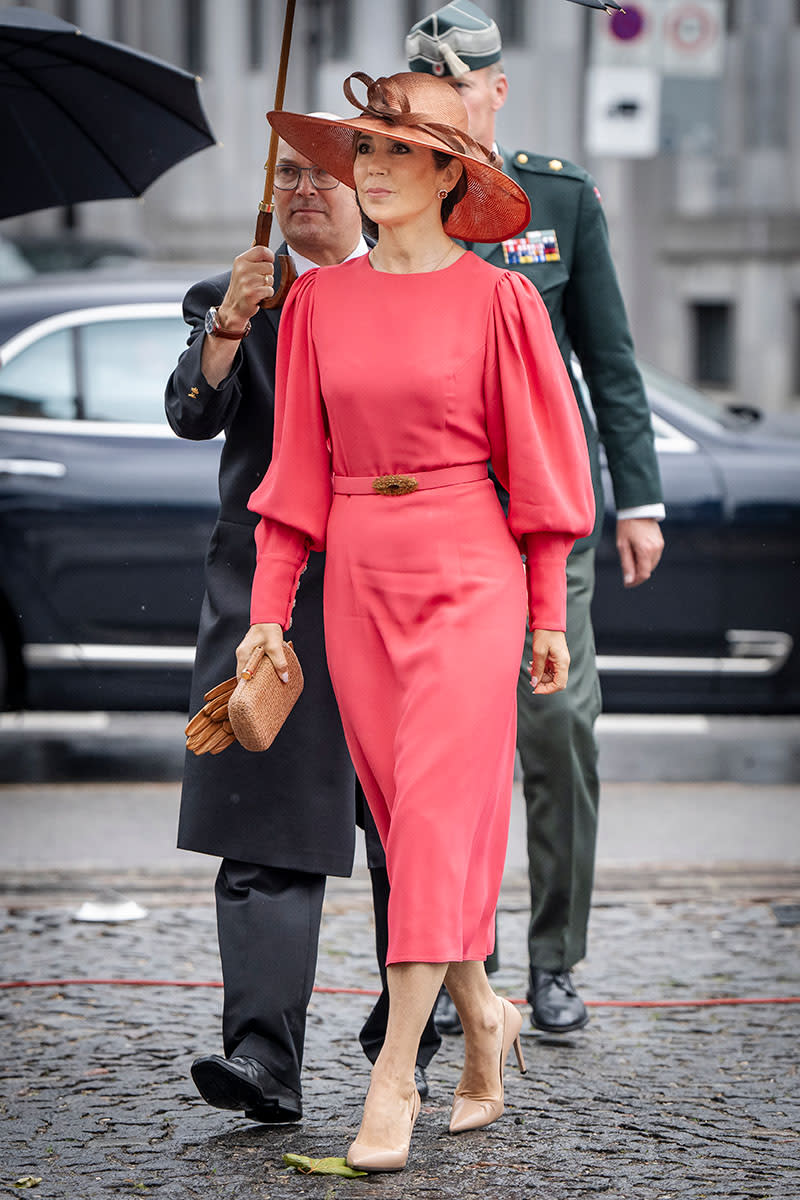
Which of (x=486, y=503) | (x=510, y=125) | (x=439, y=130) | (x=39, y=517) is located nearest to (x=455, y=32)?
(x=439, y=130)

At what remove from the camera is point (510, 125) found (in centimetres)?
2550

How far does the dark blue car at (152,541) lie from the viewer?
289 inches

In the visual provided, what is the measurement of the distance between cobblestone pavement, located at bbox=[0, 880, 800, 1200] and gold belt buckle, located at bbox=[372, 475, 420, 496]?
1.22 meters

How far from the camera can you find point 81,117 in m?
4.99

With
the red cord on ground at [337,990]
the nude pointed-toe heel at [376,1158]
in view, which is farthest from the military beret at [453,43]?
the nude pointed-toe heel at [376,1158]

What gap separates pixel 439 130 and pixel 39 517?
3.96 meters

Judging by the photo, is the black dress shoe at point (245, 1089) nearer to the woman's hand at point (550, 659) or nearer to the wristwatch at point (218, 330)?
the woman's hand at point (550, 659)

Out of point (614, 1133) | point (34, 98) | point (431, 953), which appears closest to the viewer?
point (431, 953)

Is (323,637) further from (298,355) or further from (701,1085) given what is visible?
(701,1085)

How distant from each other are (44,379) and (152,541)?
2.49 ft

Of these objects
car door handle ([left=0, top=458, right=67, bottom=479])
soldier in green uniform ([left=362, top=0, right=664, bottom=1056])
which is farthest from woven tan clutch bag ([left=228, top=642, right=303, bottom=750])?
car door handle ([left=0, top=458, right=67, bottom=479])

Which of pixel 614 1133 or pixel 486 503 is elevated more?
pixel 486 503

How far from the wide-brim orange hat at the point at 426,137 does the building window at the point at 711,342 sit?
21311 mm

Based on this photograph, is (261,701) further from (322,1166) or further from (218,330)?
(322,1166)
